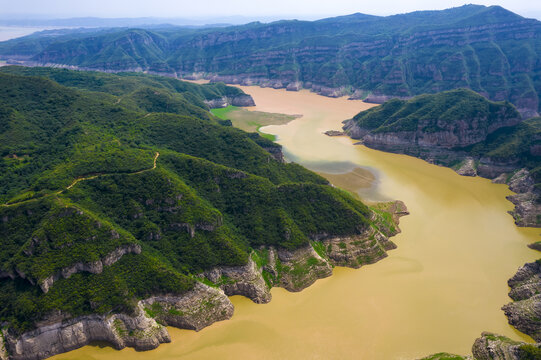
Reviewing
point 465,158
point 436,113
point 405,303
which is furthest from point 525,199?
point 405,303

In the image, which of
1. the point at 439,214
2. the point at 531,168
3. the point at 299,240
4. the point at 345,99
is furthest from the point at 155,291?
the point at 345,99

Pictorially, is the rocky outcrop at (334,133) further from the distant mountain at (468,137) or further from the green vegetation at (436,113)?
the green vegetation at (436,113)

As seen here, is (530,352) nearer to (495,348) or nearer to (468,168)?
(495,348)

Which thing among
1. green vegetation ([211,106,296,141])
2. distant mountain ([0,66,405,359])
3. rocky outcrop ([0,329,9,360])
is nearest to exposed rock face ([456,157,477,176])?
distant mountain ([0,66,405,359])

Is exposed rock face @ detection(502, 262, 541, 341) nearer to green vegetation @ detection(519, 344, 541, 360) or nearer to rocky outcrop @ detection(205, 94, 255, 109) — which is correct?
A: green vegetation @ detection(519, 344, 541, 360)

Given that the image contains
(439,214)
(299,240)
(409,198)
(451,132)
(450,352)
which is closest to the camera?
(450,352)

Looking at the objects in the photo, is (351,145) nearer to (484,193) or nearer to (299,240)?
(484,193)
